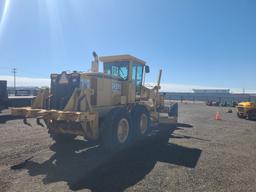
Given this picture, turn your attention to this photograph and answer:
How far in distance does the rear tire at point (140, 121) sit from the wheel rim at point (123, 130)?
88 cm

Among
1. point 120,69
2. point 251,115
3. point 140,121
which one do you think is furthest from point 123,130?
point 251,115

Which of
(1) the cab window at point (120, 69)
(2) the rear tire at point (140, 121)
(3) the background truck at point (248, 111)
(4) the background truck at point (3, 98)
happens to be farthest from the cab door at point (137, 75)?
(4) the background truck at point (3, 98)

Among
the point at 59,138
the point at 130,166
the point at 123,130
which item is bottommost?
the point at 130,166

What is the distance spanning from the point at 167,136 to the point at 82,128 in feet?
15.2

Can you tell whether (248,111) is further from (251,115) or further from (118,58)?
(118,58)

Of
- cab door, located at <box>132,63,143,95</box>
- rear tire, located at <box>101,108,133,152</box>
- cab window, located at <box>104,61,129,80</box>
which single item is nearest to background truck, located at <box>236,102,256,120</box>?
cab door, located at <box>132,63,143,95</box>

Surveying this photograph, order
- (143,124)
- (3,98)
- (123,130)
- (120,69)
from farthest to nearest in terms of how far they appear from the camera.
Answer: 1. (3,98)
2. (143,124)
3. (120,69)
4. (123,130)

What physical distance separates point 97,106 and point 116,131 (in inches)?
40.4

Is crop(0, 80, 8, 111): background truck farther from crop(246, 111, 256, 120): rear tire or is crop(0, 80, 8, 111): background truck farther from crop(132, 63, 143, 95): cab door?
crop(246, 111, 256, 120): rear tire

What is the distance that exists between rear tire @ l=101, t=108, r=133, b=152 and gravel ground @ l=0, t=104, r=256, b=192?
0.36 m

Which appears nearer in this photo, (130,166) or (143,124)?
(130,166)

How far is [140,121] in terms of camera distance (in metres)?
8.78

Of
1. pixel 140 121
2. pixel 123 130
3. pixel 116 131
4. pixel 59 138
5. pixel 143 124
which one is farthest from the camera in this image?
pixel 143 124

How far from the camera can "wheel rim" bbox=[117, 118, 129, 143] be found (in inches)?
285
